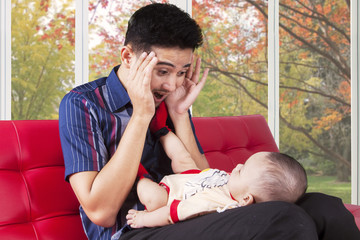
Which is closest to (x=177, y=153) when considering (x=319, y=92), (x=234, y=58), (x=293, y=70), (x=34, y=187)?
(x=34, y=187)

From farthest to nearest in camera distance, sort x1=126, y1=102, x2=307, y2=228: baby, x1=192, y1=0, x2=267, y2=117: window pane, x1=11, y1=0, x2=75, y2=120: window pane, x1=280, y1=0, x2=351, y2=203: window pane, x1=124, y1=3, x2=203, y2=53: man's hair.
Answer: x1=280, y1=0, x2=351, y2=203: window pane, x1=192, y1=0, x2=267, y2=117: window pane, x1=11, y1=0, x2=75, y2=120: window pane, x1=124, y1=3, x2=203, y2=53: man's hair, x1=126, y1=102, x2=307, y2=228: baby

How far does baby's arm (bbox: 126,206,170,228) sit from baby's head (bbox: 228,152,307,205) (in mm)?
261

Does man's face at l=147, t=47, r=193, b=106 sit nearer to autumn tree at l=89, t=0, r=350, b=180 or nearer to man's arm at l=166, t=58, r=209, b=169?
man's arm at l=166, t=58, r=209, b=169

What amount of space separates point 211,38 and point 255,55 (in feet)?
2.11

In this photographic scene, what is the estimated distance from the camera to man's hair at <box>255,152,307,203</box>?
1.38 meters

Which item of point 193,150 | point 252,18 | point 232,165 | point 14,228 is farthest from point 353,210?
point 252,18

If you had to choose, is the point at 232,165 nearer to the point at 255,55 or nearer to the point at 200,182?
the point at 200,182

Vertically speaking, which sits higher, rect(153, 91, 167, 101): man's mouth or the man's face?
the man's face

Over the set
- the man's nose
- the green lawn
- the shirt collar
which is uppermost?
the man's nose

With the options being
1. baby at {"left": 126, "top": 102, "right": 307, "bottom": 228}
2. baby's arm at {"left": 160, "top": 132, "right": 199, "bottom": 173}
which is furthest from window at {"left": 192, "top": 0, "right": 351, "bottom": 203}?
baby at {"left": 126, "top": 102, "right": 307, "bottom": 228}

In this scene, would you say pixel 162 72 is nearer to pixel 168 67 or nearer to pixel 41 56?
pixel 168 67

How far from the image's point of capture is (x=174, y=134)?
1.80 metres

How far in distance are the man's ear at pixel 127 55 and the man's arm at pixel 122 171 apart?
4.2 inches

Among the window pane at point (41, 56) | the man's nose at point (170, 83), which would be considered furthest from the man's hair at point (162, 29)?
the window pane at point (41, 56)
